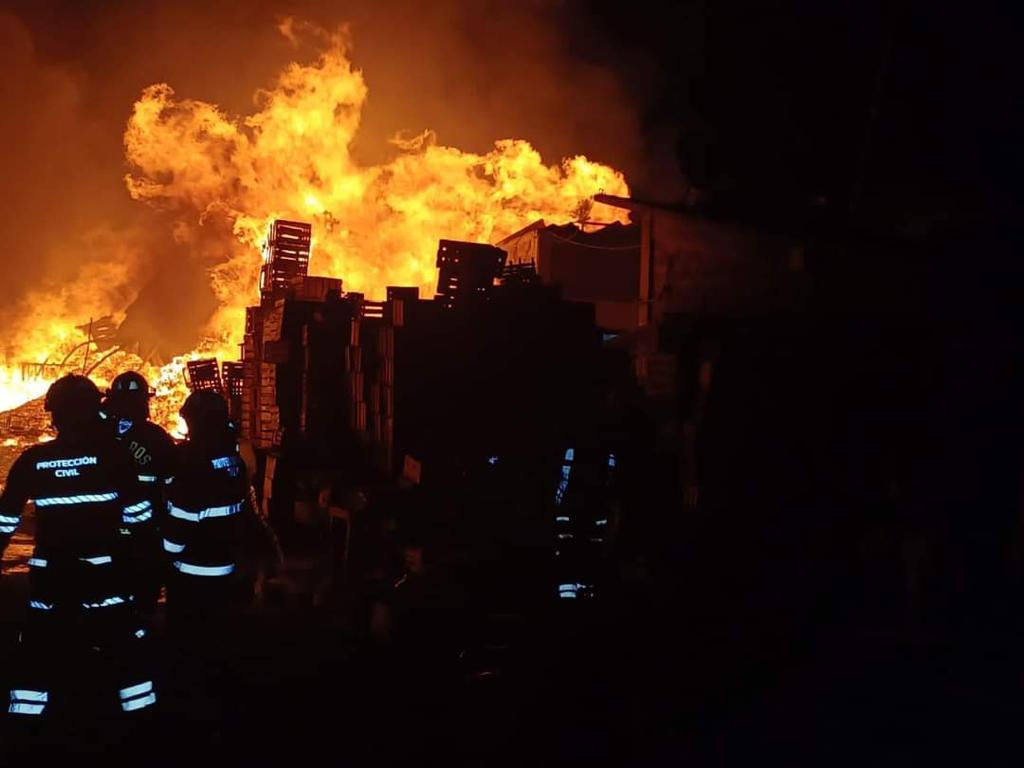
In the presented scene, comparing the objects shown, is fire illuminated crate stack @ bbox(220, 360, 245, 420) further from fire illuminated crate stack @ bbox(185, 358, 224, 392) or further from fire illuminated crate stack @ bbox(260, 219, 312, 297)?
fire illuminated crate stack @ bbox(260, 219, 312, 297)

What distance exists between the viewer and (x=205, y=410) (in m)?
5.14

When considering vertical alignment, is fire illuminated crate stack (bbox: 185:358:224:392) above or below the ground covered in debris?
above

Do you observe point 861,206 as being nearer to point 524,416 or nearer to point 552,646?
point 524,416

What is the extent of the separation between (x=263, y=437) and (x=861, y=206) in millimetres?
9082

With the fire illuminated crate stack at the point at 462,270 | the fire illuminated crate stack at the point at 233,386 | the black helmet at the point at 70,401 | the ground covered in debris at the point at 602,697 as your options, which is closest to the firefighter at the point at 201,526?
the ground covered in debris at the point at 602,697

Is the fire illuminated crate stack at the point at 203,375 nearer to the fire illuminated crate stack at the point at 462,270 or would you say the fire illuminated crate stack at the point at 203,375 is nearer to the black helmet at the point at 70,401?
the fire illuminated crate stack at the point at 462,270

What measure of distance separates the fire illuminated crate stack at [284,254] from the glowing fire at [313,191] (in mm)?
6687

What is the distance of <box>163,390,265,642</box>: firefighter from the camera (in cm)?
504

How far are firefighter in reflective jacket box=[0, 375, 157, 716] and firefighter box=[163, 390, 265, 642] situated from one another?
60 centimetres

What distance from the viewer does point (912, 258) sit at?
10.5 metres

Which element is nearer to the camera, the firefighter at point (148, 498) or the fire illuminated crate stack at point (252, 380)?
the firefighter at point (148, 498)

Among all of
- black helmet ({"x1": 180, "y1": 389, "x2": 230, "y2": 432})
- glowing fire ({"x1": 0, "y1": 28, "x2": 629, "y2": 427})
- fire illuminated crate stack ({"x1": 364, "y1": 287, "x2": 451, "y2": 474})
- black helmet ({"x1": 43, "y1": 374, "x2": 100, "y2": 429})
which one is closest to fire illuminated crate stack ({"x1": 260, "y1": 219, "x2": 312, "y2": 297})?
fire illuminated crate stack ({"x1": 364, "y1": 287, "x2": 451, "y2": 474})

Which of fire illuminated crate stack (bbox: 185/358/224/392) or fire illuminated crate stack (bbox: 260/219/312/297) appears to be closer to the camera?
fire illuminated crate stack (bbox: 260/219/312/297)

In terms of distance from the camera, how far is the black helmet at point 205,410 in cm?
513
